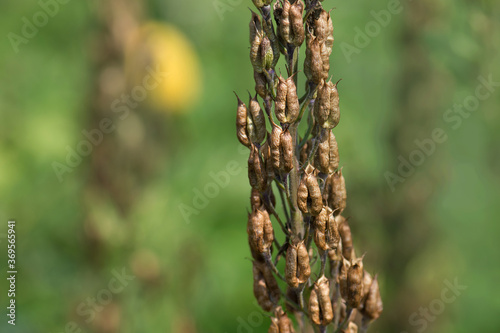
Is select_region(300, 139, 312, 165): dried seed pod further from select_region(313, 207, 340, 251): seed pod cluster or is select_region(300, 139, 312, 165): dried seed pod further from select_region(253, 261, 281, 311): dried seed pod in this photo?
select_region(253, 261, 281, 311): dried seed pod

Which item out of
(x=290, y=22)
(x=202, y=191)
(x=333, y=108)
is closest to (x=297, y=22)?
(x=290, y=22)

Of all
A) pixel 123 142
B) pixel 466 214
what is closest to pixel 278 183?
pixel 123 142

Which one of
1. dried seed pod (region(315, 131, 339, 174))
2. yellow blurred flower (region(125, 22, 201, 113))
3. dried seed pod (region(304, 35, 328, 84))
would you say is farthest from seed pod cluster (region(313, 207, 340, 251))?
yellow blurred flower (region(125, 22, 201, 113))

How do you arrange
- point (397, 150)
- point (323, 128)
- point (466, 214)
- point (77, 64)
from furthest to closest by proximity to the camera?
1. point (77, 64)
2. point (466, 214)
3. point (397, 150)
4. point (323, 128)

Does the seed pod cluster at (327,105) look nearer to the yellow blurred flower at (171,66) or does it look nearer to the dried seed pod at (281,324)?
the dried seed pod at (281,324)

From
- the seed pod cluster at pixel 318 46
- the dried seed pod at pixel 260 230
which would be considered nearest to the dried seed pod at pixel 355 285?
the dried seed pod at pixel 260 230

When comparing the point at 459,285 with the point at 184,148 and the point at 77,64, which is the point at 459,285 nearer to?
the point at 184,148
